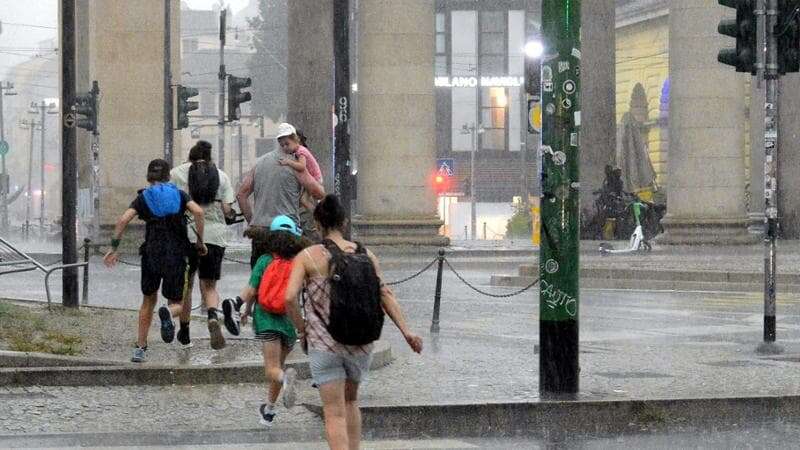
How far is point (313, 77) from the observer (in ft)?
141

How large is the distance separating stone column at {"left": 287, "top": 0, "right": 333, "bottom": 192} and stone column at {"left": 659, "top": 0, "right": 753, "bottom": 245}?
8221 mm

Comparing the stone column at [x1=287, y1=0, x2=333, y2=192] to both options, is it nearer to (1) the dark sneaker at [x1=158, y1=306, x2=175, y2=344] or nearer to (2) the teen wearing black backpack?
(1) the dark sneaker at [x1=158, y1=306, x2=175, y2=344]

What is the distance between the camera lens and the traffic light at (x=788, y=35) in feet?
57.2

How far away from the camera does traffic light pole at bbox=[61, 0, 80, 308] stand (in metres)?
19.7

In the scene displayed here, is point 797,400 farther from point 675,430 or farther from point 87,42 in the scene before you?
point 87,42

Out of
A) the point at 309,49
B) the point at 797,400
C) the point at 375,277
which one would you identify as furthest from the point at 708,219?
the point at 375,277

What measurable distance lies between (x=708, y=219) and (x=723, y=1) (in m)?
22.8

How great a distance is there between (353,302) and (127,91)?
31.9m

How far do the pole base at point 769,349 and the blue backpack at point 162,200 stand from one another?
586 centimetres

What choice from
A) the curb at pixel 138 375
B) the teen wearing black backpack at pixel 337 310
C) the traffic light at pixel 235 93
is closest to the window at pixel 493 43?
the traffic light at pixel 235 93

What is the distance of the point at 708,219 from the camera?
40.2 m

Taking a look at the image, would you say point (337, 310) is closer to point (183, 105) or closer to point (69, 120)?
point (69, 120)

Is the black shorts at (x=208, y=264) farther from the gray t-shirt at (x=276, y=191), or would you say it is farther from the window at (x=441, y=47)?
the window at (x=441, y=47)

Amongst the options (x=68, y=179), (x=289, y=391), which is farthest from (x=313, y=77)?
(x=289, y=391)
